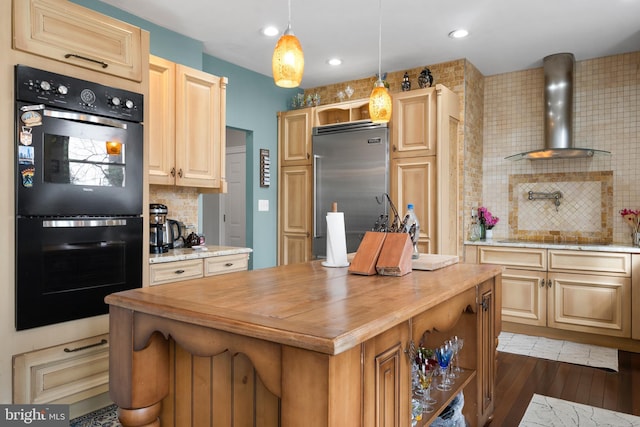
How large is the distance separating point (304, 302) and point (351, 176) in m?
3.19

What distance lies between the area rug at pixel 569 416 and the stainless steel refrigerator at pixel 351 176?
2.06m

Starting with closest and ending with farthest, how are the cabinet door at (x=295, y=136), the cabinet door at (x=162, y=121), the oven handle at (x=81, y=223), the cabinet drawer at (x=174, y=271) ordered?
the oven handle at (x=81, y=223), the cabinet drawer at (x=174, y=271), the cabinet door at (x=162, y=121), the cabinet door at (x=295, y=136)

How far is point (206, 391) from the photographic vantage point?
5.10 feet

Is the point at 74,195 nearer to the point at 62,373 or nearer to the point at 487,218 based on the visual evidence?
the point at 62,373

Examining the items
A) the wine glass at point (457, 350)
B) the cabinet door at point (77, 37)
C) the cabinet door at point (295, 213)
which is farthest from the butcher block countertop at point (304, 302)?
the cabinet door at point (295, 213)

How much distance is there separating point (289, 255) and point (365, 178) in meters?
1.30

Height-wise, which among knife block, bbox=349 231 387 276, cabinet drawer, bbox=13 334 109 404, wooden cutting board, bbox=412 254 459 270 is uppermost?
knife block, bbox=349 231 387 276

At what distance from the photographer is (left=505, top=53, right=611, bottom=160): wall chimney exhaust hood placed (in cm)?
422

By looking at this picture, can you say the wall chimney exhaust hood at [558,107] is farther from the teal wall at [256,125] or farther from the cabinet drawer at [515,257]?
the teal wall at [256,125]

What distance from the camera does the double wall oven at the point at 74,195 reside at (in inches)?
86.6

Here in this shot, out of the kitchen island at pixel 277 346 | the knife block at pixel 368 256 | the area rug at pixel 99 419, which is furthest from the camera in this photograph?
the area rug at pixel 99 419

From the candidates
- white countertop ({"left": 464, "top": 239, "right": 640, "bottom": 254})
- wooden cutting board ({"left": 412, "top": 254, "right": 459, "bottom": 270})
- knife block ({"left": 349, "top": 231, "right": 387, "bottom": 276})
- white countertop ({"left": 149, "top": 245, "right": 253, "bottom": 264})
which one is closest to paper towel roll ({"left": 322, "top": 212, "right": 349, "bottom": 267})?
knife block ({"left": 349, "top": 231, "right": 387, "bottom": 276})

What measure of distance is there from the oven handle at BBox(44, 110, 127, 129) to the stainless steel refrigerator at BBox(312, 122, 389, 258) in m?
2.38

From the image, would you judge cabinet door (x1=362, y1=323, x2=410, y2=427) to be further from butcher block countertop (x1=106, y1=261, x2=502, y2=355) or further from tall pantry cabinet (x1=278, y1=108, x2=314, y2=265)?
tall pantry cabinet (x1=278, y1=108, x2=314, y2=265)
